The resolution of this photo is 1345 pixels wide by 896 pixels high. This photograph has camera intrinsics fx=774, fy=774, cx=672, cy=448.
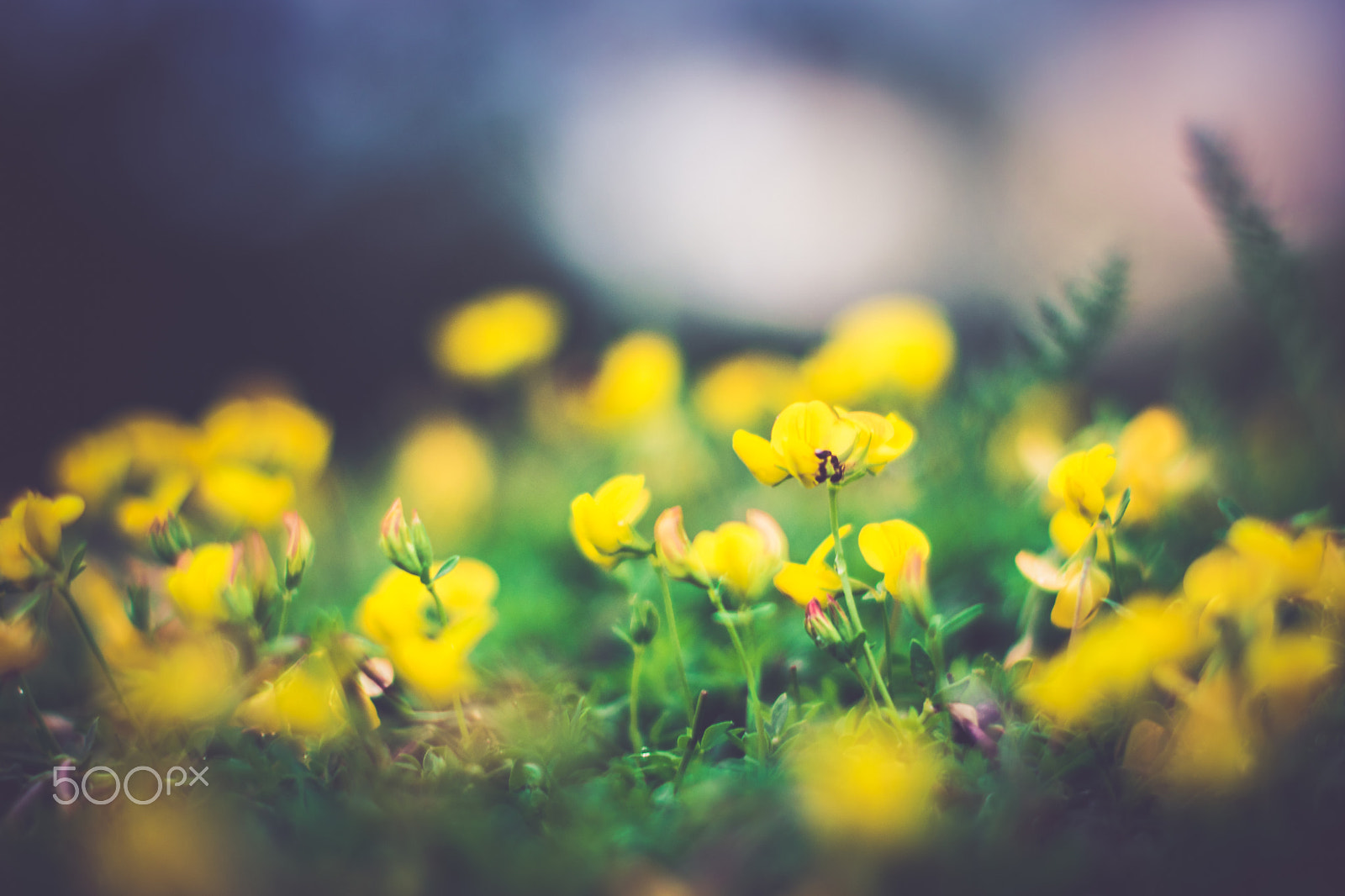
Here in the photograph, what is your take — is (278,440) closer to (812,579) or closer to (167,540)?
(167,540)

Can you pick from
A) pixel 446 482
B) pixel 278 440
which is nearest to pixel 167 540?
pixel 278 440

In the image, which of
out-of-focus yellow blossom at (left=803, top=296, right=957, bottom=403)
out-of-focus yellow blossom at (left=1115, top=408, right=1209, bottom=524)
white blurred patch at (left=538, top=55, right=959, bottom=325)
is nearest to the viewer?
→ out-of-focus yellow blossom at (left=1115, top=408, right=1209, bottom=524)

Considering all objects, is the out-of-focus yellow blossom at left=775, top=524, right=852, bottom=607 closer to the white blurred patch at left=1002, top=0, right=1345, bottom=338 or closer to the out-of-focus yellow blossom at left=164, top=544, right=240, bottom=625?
the out-of-focus yellow blossom at left=164, top=544, right=240, bottom=625

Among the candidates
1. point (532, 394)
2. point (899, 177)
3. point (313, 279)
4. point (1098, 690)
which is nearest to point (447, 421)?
point (532, 394)

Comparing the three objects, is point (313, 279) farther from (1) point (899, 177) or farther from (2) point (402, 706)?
(2) point (402, 706)

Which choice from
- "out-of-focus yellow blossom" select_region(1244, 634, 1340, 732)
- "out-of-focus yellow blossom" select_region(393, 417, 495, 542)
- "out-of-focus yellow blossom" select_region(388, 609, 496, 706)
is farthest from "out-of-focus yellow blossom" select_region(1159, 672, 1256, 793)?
"out-of-focus yellow blossom" select_region(393, 417, 495, 542)

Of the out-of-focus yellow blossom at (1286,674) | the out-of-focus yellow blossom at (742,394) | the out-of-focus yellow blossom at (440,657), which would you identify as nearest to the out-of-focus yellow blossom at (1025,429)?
the out-of-focus yellow blossom at (742,394)

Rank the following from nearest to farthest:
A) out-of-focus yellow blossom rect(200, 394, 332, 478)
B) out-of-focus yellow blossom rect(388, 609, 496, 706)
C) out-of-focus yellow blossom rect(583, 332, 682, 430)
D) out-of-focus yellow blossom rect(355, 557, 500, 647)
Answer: out-of-focus yellow blossom rect(388, 609, 496, 706), out-of-focus yellow blossom rect(355, 557, 500, 647), out-of-focus yellow blossom rect(200, 394, 332, 478), out-of-focus yellow blossom rect(583, 332, 682, 430)
